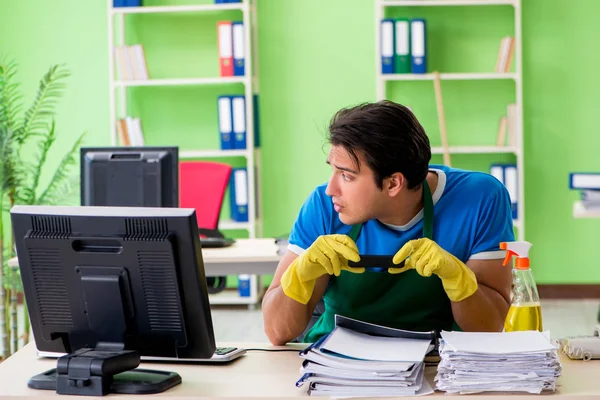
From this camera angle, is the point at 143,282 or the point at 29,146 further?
the point at 29,146

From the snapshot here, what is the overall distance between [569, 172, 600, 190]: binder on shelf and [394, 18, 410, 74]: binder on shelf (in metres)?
1.54

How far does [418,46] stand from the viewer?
536 centimetres

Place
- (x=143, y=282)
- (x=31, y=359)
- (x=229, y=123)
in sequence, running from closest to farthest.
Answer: (x=143, y=282) < (x=31, y=359) < (x=229, y=123)

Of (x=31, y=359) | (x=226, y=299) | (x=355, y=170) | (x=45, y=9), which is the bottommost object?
(x=226, y=299)

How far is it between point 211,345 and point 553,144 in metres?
4.18

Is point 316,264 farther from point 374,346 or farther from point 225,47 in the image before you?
point 225,47

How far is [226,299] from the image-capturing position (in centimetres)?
569

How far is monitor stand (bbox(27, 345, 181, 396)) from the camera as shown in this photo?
1.82 metres

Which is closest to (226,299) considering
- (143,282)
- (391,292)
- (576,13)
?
(576,13)

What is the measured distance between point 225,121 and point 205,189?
1146mm

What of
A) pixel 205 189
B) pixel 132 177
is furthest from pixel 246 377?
pixel 205 189

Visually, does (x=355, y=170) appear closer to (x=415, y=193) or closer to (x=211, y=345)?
(x=415, y=193)

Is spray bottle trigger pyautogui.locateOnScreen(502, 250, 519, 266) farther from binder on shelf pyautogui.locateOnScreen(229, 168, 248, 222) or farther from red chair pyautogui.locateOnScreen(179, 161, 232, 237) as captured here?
binder on shelf pyautogui.locateOnScreen(229, 168, 248, 222)

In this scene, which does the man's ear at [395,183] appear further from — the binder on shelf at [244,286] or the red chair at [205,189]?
the binder on shelf at [244,286]
